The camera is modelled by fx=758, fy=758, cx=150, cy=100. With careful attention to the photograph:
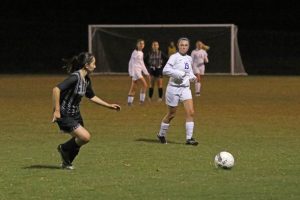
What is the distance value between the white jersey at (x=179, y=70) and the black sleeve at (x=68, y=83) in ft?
10.8

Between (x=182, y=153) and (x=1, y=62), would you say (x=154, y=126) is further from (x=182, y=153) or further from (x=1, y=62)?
(x=1, y=62)

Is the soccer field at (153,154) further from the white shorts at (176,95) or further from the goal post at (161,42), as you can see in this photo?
the goal post at (161,42)

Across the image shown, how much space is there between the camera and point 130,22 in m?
57.9

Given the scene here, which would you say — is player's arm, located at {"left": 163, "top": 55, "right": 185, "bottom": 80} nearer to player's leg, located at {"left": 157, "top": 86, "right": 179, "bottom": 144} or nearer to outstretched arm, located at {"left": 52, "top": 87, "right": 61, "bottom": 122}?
player's leg, located at {"left": 157, "top": 86, "right": 179, "bottom": 144}

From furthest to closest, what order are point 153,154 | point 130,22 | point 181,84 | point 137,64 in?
point 130,22, point 137,64, point 181,84, point 153,154

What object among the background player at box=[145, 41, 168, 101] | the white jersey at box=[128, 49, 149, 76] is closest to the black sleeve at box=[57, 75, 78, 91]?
the white jersey at box=[128, 49, 149, 76]

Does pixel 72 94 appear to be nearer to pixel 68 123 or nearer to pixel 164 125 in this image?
pixel 68 123

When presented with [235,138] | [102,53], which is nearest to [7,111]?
[235,138]

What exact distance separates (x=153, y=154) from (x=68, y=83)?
2.51 meters

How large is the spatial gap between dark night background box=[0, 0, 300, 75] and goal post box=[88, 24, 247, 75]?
19.9 feet

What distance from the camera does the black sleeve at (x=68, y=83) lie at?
10484 millimetres

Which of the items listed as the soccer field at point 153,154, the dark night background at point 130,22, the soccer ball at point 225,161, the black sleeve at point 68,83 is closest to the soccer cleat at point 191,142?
the soccer field at point 153,154

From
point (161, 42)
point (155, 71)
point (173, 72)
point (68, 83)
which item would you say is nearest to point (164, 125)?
point (173, 72)

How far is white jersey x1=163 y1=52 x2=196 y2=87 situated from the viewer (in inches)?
538
